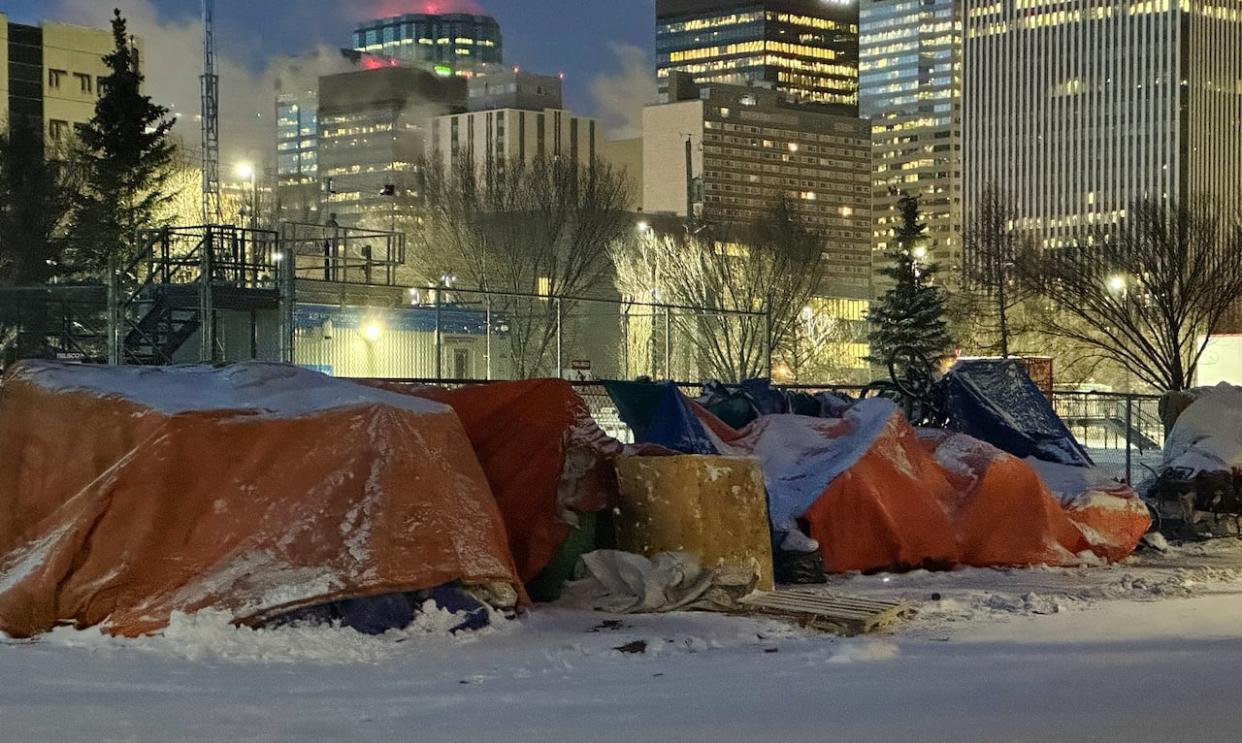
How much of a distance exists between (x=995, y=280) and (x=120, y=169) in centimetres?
3835

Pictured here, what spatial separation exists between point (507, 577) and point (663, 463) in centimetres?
198

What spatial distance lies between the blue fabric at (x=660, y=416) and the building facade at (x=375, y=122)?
156m

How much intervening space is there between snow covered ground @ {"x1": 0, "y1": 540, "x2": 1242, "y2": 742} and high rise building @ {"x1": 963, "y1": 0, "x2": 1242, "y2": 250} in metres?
162

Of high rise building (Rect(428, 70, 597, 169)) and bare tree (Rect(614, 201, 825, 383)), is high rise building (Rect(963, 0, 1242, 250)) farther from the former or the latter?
bare tree (Rect(614, 201, 825, 383))

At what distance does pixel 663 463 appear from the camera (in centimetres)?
1208

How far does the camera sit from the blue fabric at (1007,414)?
17453 mm

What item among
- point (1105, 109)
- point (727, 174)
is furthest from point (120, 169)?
point (1105, 109)

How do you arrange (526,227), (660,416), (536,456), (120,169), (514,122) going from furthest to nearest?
1. (514,122)
2. (526,227)
3. (120,169)
4. (660,416)
5. (536,456)

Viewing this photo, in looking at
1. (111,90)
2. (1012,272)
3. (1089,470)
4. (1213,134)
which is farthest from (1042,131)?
(1089,470)

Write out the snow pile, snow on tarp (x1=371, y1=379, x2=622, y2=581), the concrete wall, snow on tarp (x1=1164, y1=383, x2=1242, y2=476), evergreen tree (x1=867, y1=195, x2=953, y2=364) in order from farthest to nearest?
the concrete wall
evergreen tree (x1=867, y1=195, x2=953, y2=364)
snow on tarp (x1=1164, y1=383, x2=1242, y2=476)
snow on tarp (x1=371, y1=379, x2=622, y2=581)
the snow pile

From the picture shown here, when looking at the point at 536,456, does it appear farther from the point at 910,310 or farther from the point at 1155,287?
the point at 910,310

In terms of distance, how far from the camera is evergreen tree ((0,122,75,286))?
192ft

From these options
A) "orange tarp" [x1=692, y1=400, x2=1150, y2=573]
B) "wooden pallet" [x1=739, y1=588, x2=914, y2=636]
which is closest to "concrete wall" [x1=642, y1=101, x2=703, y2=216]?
"orange tarp" [x1=692, y1=400, x2=1150, y2=573]

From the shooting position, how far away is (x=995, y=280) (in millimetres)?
71500
